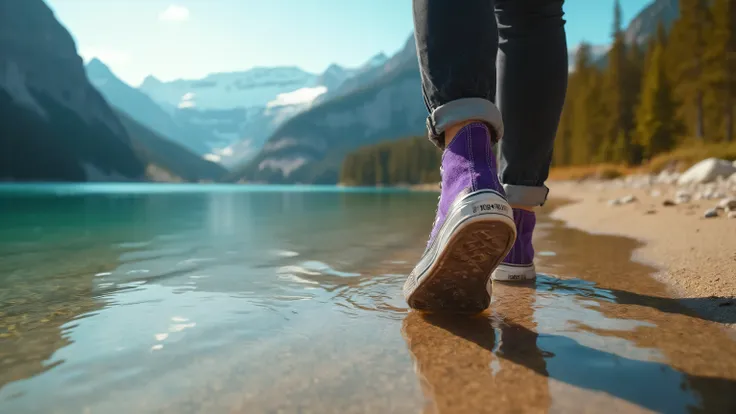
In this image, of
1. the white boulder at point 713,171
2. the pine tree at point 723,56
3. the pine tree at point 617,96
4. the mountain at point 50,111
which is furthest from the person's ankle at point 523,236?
the mountain at point 50,111

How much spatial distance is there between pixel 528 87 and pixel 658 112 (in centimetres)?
3283

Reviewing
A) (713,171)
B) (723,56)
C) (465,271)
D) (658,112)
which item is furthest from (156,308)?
(658,112)

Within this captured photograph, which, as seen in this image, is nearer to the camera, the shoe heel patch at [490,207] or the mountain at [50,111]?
the shoe heel patch at [490,207]

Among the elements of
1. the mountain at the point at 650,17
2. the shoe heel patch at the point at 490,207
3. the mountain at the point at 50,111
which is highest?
the mountain at the point at 650,17

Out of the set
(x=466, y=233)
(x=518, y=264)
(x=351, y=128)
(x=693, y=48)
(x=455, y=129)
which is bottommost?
(x=518, y=264)

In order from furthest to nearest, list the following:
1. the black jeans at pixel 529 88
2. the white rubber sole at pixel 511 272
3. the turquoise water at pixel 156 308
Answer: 1. the white rubber sole at pixel 511 272
2. the black jeans at pixel 529 88
3. the turquoise water at pixel 156 308

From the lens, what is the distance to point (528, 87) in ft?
6.08

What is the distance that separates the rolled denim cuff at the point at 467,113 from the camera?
137 cm

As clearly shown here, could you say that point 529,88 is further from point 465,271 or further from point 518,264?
point 465,271

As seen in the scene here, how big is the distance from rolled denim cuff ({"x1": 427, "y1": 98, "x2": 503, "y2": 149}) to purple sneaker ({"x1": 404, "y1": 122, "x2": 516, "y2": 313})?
0.03 metres

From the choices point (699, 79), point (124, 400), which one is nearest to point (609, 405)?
point (124, 400)

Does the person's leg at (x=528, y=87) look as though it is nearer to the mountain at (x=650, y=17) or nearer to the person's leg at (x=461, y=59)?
the person's leg at (x=461, y=59)

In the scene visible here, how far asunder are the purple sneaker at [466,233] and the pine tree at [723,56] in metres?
30.1

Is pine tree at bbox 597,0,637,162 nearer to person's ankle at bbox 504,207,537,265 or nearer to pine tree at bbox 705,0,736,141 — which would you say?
pine tree at bbox 705,0,736,141
